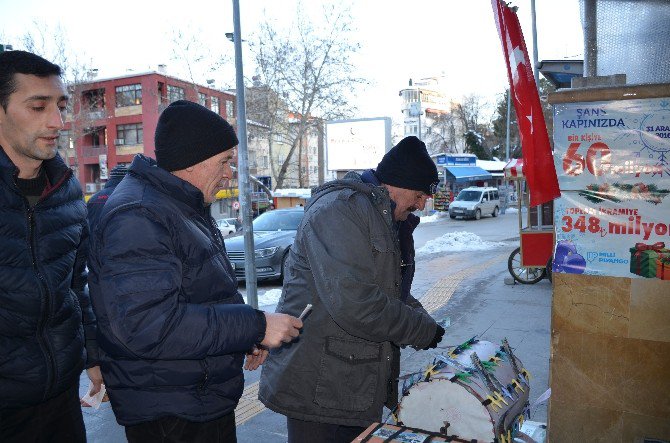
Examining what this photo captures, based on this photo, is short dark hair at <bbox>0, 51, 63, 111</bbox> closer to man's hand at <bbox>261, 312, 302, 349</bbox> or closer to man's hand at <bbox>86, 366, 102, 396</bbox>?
man's hand at <bbox>86, 366, 102, 396</bbox>

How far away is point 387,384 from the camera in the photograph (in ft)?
8.05

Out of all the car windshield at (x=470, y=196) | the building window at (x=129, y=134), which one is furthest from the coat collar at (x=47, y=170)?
the building window at (x=129, y=134)

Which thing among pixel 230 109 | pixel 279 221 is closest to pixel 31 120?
pixel 279 221

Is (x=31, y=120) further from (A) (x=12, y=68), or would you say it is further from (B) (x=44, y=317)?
(B) (x=44, y=317)

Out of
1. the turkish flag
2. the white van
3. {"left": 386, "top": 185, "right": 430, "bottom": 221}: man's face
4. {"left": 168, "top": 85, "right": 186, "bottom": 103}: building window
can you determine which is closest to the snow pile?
the white van

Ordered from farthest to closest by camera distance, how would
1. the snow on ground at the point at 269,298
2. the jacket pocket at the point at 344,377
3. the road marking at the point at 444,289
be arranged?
the snow on ground at the point at 269,298
the road marking at the point at 444,289
the jacket pocket at the point at 344,377

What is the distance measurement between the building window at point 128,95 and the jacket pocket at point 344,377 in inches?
1735

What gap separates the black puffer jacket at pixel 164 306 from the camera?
161 centimetres

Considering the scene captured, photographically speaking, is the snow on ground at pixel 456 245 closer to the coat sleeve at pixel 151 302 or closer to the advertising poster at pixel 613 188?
the advertising poster at pixel 613 188

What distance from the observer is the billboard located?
18.5 m

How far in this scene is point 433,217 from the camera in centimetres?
3362

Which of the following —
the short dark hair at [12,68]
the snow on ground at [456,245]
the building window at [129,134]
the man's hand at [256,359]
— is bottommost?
the snow on ground at [456,245]

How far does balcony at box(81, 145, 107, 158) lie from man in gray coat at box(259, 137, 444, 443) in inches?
1843

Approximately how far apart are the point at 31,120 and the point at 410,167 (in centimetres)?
168
